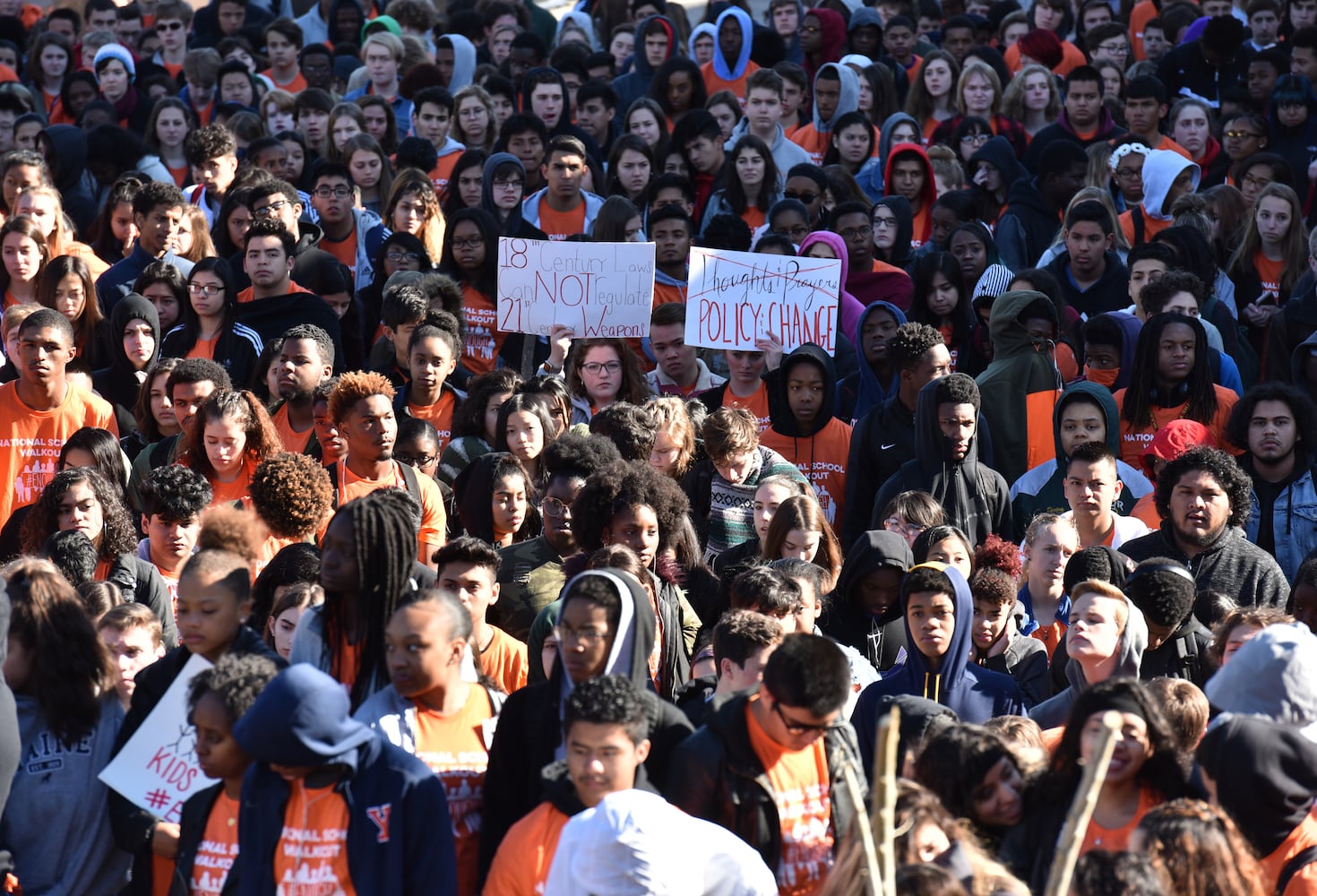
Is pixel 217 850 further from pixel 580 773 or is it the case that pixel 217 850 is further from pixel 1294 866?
pixel 1294 866

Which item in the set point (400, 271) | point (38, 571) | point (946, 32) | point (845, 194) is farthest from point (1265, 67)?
point (38, 571)

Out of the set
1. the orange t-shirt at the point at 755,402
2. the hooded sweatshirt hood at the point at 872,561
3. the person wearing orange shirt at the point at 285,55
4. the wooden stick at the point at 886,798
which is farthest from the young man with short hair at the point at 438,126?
the wooden stick at the point at 886,798

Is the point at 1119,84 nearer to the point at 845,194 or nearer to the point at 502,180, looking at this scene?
the point at 845,194

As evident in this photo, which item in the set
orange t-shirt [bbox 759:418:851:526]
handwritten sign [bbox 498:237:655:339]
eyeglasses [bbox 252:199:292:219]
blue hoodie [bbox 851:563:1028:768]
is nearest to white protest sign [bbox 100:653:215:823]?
blue hoodie [bbox 851:563:1028:768]

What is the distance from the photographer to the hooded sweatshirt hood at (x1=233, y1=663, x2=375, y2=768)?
4.33 m

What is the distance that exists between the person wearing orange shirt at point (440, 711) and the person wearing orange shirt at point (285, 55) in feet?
37.5

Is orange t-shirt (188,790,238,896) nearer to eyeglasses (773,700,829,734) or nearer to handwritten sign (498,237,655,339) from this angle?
eyeglasses (773,700,829,734)

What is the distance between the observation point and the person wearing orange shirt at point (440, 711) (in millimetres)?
4848

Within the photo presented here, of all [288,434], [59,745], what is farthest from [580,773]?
[288,434]

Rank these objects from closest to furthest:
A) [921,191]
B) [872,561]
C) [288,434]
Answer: [872,561]
[288,434]
[921,191]

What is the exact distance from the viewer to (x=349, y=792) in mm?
4441

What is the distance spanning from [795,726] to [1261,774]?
1.16 metres

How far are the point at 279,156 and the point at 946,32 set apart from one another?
606 centimetres

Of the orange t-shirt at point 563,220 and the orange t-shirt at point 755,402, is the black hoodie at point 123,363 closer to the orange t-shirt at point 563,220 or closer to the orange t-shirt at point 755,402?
the orange t-shirt at point 563,220
